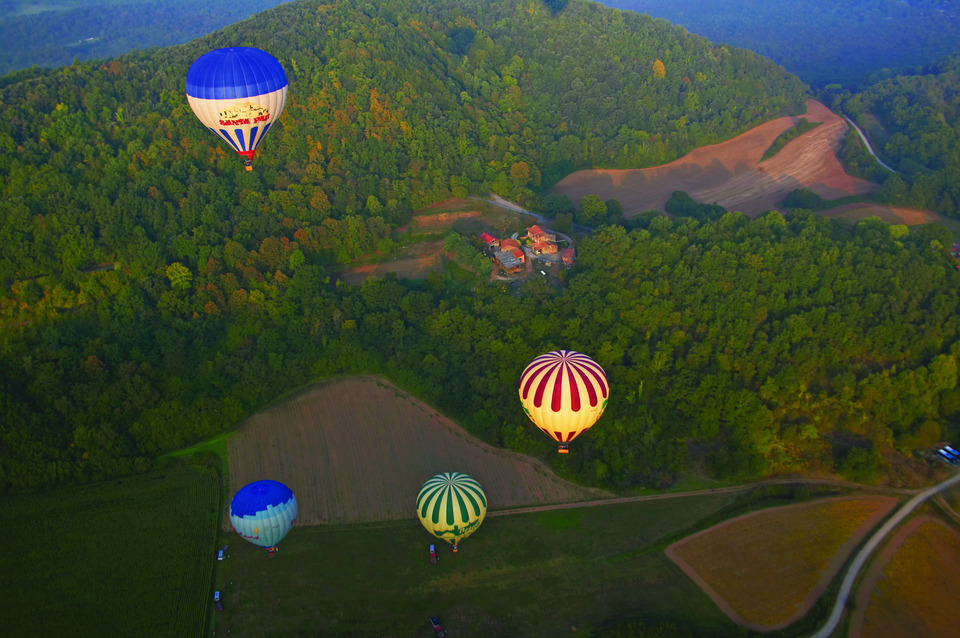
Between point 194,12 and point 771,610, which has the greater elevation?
point 194,12

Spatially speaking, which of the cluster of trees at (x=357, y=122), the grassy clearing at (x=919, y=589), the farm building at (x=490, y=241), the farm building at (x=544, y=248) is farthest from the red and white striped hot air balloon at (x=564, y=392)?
the cluster of trees at (x=357, y=122)

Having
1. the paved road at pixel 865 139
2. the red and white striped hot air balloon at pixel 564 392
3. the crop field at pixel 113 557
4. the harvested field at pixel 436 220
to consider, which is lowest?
the crop field at pixel 113 557

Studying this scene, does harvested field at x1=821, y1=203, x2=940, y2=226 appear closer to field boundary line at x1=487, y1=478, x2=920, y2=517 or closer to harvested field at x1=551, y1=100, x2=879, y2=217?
harvested field at x1=551, y1=100, x2=879, y2=217

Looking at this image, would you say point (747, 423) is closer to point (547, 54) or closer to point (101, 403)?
point (101, 403)

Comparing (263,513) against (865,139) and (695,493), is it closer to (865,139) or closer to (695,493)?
(695,493)

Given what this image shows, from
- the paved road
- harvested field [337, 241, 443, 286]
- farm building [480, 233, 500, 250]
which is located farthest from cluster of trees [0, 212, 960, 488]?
the paved road

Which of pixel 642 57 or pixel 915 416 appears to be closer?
pixel 915 416

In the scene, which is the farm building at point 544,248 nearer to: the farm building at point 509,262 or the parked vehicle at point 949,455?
the farm building at point 509,262

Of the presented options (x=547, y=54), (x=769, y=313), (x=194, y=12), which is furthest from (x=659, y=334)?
(x=194, y=12)
